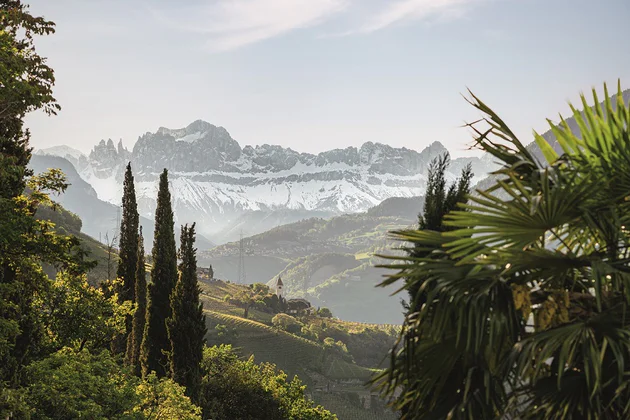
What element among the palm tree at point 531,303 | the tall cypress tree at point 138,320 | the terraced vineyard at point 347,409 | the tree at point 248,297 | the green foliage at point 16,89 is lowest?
the terraced vineyard at point 347,409

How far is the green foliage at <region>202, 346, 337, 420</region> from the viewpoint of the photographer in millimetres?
30016

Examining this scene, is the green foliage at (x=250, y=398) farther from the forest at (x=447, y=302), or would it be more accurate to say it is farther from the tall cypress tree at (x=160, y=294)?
the tall cypress tree at (x=160, y=294)

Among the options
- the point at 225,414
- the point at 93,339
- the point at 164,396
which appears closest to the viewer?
the point at 93,339

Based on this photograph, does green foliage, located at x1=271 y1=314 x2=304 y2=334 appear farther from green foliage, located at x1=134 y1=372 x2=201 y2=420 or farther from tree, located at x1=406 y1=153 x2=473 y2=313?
tree, located at x1=406 y1=153 x2=473 y2=313

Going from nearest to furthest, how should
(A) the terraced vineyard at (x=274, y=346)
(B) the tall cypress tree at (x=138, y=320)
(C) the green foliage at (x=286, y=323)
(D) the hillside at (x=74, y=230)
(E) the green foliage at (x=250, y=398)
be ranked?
(E) the green foliage at (x=250, y=398) < (B) the tall cypress tree at (x=138, y=320) < (A) the terraced vineyard at (x=274, y=346) < (D) the hillside at (x=74, y=230) < (C) the green foliage at (x=286, y=323)

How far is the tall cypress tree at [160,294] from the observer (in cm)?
3031

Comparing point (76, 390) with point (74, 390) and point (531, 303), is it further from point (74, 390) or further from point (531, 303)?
point (531, 303)

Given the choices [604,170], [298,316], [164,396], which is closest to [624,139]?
[604,170]

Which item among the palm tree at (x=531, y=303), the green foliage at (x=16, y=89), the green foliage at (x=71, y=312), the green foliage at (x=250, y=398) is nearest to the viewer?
the palm tree at (x=531, y=303)

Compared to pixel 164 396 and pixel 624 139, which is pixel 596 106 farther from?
pixel 164 396

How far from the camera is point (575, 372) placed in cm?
423

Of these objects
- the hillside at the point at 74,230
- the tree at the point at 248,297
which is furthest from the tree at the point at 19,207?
the tree at the point at 248,297

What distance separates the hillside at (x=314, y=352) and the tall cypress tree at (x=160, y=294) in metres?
48.5

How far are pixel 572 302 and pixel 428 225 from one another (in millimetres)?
10978
